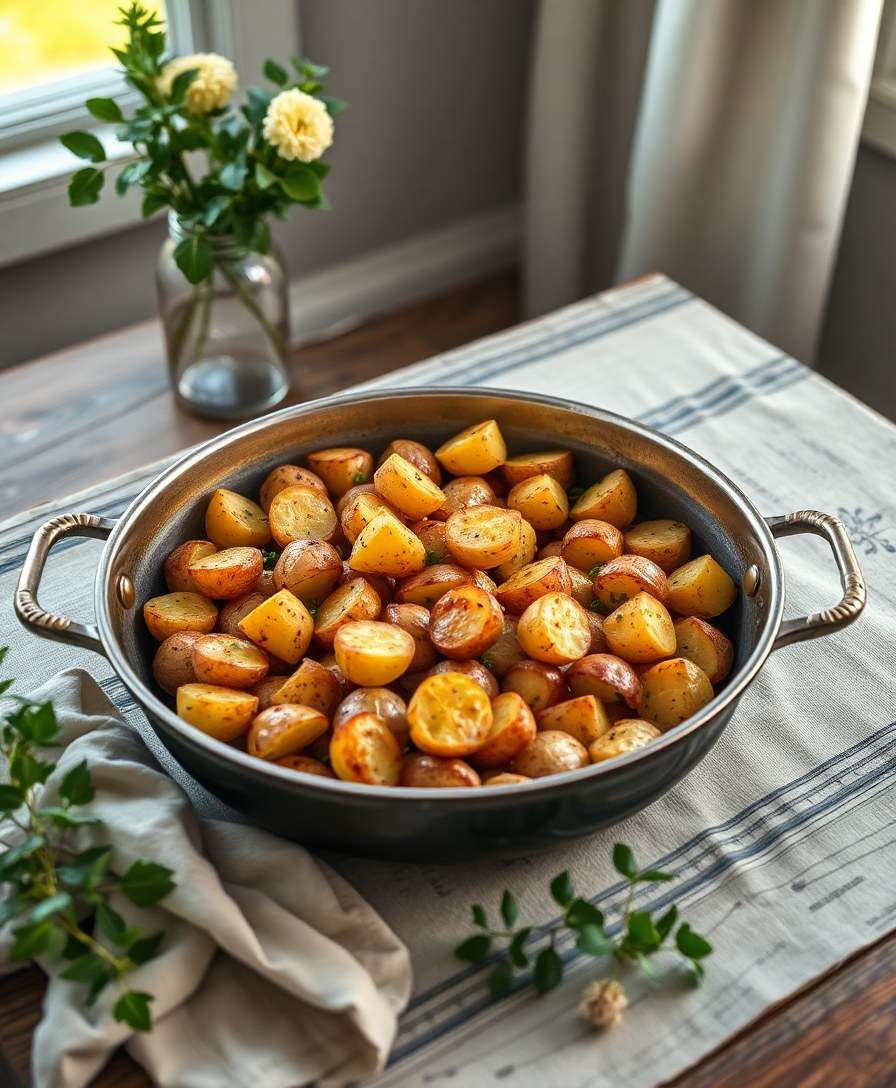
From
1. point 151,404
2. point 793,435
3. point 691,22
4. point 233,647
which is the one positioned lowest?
point 151,404

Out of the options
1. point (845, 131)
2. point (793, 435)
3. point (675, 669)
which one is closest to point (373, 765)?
point (675, 669)

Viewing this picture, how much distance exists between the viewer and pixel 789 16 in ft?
5.36

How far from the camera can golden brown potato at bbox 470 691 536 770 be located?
0.78 meters

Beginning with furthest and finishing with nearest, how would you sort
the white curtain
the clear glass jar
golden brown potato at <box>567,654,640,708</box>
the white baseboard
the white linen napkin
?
the white baseboard, the white curtain, the clear glass jar, golden brown potato at <box>567,654,640,708</box>, the white linen napkin

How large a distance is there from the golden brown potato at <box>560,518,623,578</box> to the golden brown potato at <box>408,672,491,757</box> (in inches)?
7.6

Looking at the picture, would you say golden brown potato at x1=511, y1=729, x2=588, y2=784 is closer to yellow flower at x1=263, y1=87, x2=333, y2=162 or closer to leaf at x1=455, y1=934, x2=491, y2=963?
leaf at x1=455, y1=934, x2=491, y2=963

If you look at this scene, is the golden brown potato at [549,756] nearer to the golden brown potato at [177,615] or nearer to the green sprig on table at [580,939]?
the green sprig on table at [580,939]

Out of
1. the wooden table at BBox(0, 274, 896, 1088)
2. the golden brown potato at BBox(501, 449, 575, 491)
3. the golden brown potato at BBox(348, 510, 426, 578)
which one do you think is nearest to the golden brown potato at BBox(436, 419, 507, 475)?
the golden brown potato at BBox(501, 449, 575, 491)

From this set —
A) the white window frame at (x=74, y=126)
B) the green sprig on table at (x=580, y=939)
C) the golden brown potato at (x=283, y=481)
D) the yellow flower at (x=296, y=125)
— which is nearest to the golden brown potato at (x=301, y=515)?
the golden brown potato at (x=283, y=481)

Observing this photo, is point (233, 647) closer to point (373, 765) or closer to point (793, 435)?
point (373, 765)

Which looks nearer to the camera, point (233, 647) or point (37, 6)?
point (233, 647)

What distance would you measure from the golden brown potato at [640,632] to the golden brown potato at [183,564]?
1.04 feet

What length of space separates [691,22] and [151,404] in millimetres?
869

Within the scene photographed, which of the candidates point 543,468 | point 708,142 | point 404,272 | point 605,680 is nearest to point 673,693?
point 605,680
